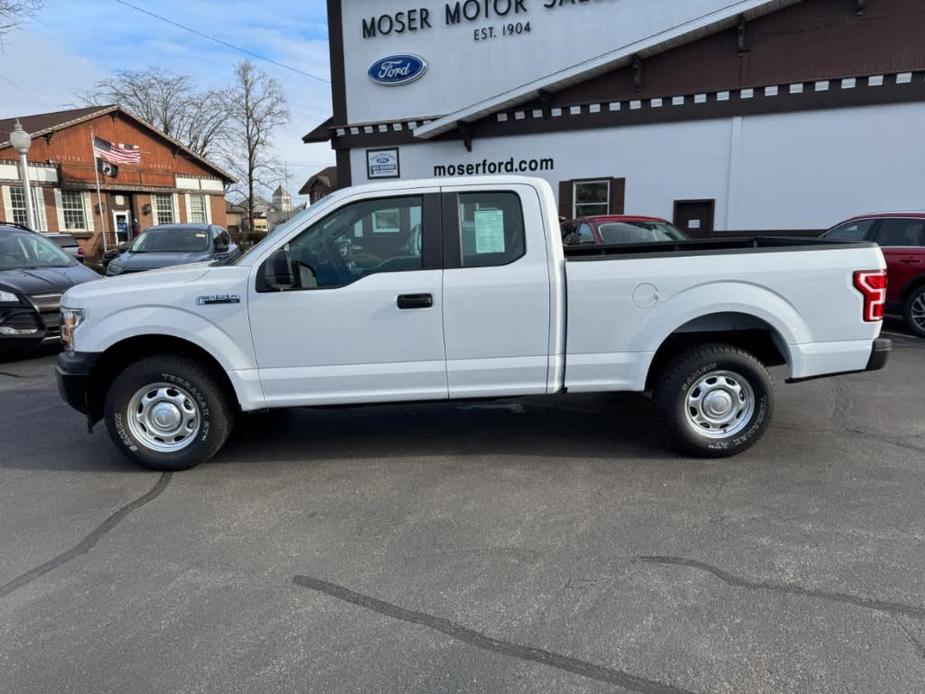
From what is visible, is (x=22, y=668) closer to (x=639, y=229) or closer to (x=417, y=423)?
(x=417, y=423)

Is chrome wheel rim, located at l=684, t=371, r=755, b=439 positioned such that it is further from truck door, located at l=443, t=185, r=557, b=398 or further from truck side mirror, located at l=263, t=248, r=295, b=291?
truck side mirror, located at l=263, t=248, r=295, b=291

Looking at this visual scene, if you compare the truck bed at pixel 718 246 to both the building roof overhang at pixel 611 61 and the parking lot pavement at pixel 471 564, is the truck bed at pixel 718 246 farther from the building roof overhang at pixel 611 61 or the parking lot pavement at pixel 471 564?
the building roof overhang at pixel 611 61

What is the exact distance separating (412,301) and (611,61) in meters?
13.3

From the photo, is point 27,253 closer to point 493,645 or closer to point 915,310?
point 493,645

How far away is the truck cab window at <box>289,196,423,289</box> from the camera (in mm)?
4402

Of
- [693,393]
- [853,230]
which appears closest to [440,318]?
Answer: [693,393]

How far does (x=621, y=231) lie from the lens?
10188 millimetres

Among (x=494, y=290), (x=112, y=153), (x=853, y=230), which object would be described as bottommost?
(x=494, y=290)

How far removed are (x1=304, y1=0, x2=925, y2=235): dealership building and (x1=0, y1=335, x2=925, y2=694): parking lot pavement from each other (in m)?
10.9

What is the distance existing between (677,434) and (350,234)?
107 inches

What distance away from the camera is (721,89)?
49.0ft

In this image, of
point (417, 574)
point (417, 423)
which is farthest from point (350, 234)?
point (417, 574)

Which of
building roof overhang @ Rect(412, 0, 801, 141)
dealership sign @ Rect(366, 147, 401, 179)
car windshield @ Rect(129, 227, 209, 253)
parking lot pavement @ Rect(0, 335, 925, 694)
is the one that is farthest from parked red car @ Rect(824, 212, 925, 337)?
dealership sign @ Rect(366, 147, 401, 179)

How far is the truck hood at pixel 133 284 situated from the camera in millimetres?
4414
